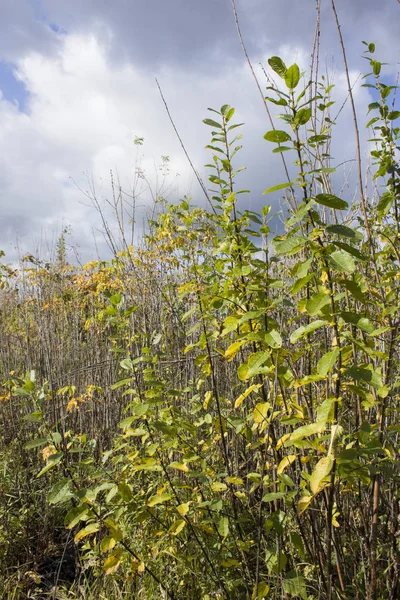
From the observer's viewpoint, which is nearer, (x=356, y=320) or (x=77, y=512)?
(x=356, y=320)

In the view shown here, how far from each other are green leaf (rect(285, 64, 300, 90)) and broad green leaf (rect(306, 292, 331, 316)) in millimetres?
478

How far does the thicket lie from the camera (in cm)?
95

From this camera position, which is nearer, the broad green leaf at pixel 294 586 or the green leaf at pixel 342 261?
the green leaf at pixel 342 261

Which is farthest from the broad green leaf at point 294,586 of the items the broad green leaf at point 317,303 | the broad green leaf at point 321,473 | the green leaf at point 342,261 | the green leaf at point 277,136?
the green leaf at point 277,136

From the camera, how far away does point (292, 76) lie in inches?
36.6

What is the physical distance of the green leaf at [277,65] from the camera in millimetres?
933

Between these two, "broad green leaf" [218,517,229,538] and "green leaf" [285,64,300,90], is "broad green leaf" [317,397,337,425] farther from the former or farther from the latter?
"green leaf" [285,64,300,90]

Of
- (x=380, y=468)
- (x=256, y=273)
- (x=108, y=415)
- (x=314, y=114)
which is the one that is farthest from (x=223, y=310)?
(x=108, y=415)

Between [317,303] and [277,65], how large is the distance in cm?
55

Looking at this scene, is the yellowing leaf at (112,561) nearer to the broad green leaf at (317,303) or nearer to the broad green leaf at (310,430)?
the broad green leaf at (310,430)

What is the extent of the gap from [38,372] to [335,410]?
303 centimetres

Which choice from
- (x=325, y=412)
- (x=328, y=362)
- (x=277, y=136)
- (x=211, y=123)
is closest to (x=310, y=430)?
(x=325, y=412)

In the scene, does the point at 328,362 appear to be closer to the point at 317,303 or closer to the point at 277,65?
the point at 317,303

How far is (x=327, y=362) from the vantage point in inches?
33.5
